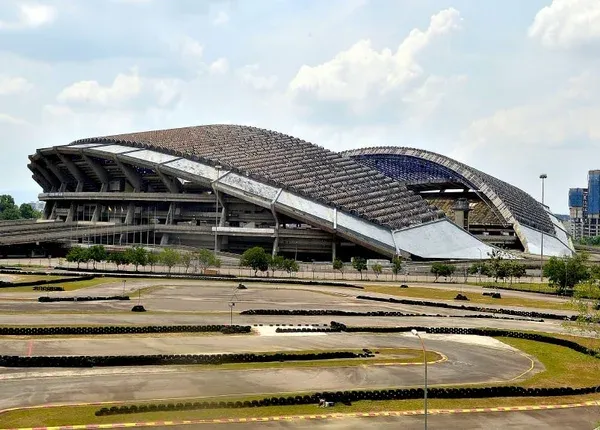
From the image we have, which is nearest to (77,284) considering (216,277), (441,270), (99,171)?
(216,277)

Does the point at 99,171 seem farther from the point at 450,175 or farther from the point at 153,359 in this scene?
the point at 153,359

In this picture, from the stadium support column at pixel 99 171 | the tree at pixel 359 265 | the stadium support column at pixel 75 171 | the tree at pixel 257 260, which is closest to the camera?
the tree at pixel 257 260

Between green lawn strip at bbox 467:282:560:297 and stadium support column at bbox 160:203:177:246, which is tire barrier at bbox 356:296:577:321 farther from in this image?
stadium support column at bbox 160:203:177:246

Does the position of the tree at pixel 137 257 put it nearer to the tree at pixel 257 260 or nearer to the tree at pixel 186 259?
the tree at pixel 186 259

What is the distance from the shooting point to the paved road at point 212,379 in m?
30.2

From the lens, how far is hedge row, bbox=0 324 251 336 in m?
43.1

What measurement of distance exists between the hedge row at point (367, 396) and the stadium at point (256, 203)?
75487 millimetres

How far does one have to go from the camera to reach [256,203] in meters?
114

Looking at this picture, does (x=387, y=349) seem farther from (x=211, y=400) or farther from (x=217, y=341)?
(x=211, y=400)

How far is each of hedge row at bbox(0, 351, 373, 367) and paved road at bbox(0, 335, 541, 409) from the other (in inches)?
29.6

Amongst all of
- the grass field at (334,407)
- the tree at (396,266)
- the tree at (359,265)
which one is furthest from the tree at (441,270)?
the grass field at (334,407)

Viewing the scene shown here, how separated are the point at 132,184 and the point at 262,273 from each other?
47803 mm

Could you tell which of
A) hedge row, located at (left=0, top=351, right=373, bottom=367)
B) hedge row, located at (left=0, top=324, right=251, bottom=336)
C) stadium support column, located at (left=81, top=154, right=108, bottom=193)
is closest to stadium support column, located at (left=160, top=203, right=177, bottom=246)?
stadium support column, located at (left=81, top=154, right=108, bottom=193)

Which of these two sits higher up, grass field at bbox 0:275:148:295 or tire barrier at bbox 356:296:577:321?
grass field at bbox 0:275:148:295
